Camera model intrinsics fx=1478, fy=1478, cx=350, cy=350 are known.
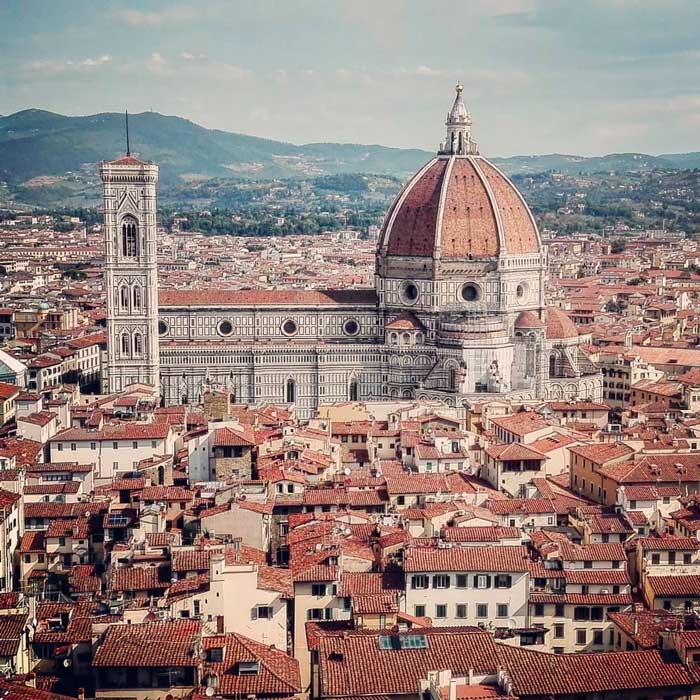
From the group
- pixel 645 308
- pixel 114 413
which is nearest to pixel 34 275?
pixel 645 308

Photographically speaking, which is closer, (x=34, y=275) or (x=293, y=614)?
(x=293, y=614)

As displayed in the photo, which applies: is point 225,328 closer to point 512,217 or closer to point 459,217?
point 459,217

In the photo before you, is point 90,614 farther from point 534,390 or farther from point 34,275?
point 34,275

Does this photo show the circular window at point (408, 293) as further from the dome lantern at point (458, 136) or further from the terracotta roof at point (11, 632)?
the terracotta roof at point (11, 632)

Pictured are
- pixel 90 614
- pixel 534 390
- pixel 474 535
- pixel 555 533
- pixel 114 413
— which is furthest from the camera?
pixel 534 390

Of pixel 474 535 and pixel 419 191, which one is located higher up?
pixel 419 191

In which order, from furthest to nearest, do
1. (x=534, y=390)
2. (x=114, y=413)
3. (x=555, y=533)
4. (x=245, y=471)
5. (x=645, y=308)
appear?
(x=645, y=308)
(x=534, y=390)
(x=114, y=413)
(x=245, y=471)
(x=555, y=533)

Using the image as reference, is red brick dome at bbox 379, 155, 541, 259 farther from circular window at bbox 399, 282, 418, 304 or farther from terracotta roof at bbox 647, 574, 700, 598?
terracotta roof at bbox 647, 574, 700, 598
